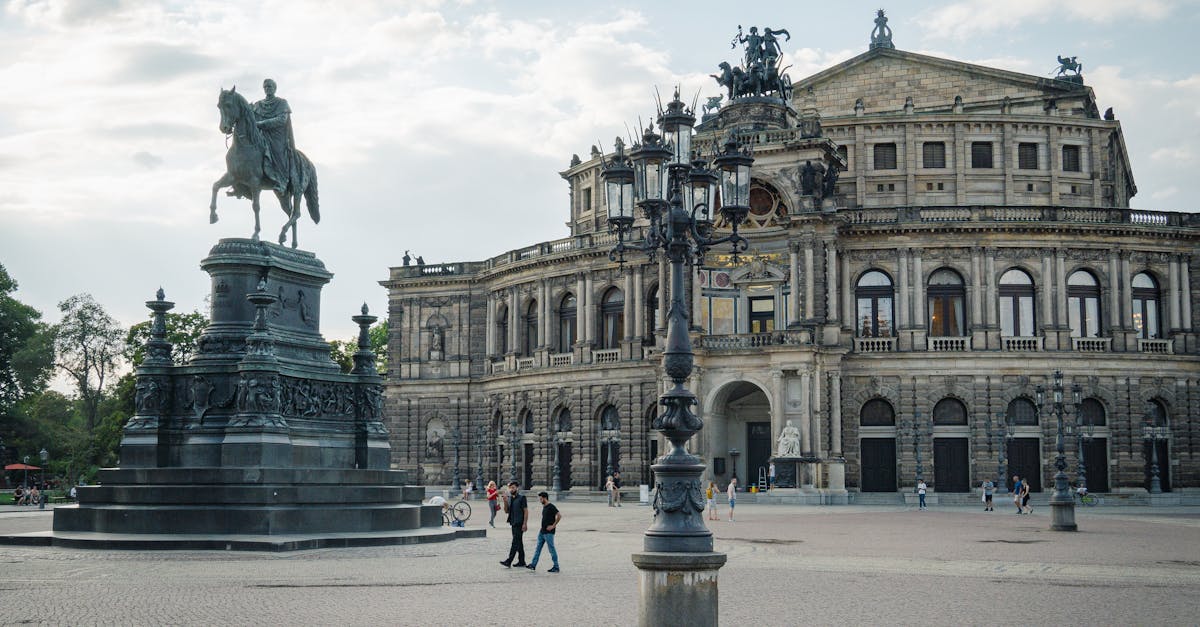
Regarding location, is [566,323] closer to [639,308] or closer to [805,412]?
[639,308]

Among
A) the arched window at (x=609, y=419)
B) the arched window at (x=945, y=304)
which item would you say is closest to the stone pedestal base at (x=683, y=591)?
the arched window at (x=945, y=304)

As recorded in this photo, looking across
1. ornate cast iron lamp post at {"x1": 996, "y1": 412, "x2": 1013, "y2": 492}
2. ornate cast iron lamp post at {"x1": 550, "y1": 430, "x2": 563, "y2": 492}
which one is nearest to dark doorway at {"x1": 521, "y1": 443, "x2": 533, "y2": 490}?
ornate cast iron lamp post at {"x1": 550, "y1": 430, "x2": 563, "y2": 492}

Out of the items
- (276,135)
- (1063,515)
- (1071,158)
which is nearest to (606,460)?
(1071,158)

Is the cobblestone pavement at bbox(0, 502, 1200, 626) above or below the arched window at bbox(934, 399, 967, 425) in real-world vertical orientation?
below

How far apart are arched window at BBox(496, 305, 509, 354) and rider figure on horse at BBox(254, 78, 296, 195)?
47860mm

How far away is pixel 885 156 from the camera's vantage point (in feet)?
229

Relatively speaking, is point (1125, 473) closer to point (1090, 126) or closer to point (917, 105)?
point (1090, 126)

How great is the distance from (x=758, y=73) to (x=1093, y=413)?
24.2m

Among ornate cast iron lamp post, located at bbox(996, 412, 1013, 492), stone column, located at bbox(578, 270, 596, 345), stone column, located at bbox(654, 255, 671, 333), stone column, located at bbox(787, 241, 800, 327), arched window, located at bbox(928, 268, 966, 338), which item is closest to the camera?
ornate cast iron lamp post, located at bbox(996, 412, 1013, 492)

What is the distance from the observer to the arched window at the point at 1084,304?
6278cm

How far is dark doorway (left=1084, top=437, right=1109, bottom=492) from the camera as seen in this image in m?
61.1

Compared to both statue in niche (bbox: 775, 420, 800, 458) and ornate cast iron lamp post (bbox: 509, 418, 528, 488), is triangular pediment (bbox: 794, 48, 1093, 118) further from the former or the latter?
ornate cast iron lamp post (bbox: 509, 418, 528, 488)

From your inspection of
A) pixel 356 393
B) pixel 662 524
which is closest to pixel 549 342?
pixel 356 393

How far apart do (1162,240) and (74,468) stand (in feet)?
212
